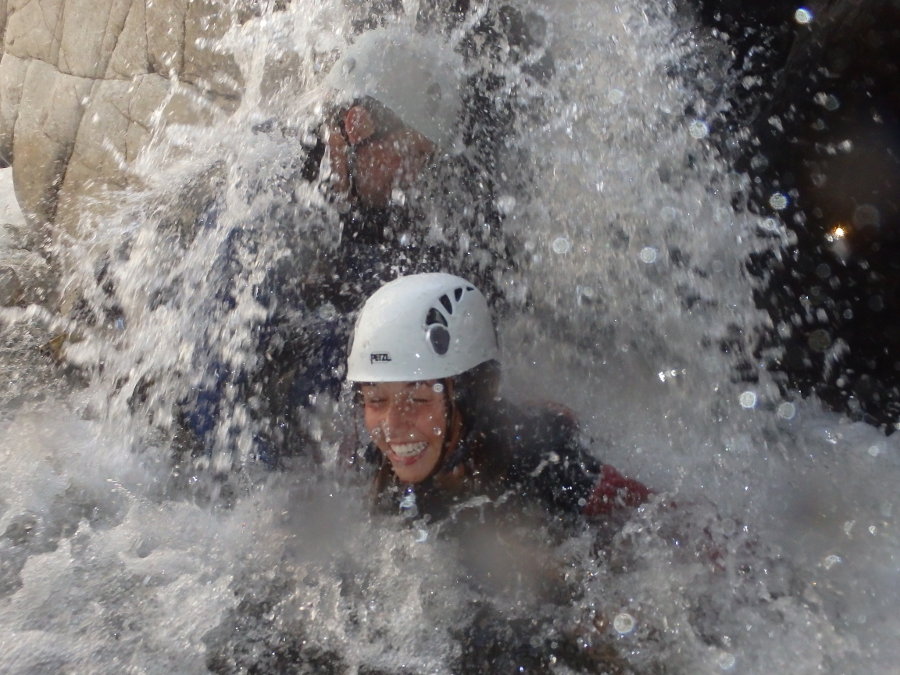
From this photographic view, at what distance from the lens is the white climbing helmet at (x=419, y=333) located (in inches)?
105

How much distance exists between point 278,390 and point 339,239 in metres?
0.92

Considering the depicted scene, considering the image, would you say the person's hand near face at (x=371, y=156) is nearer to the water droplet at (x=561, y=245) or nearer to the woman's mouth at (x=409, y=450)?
the water droplet at (x=561, y=245)

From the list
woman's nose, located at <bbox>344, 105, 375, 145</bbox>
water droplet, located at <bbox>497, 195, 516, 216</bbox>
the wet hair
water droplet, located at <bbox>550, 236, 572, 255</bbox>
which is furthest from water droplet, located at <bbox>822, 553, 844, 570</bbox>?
woman's nose, located at <bbox>344, 105, 375, 145</bbox>

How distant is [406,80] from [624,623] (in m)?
2.88

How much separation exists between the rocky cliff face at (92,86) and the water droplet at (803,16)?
4.01 meters

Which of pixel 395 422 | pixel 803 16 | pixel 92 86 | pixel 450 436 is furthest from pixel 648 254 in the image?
pixel 92 86

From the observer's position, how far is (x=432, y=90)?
4039 millimetres

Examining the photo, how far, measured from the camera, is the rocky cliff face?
589 cm

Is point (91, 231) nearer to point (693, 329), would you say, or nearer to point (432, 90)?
point (432, 90)

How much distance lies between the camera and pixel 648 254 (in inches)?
146

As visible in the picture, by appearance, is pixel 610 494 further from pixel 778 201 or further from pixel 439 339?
pixel 778 201

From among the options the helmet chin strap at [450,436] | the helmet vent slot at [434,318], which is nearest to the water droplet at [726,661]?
the helmet chin strap at [450,436]

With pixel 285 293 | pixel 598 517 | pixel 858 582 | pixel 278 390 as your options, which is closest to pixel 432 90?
pixel 285 293

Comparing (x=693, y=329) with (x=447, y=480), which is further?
(x=693, y=329)
